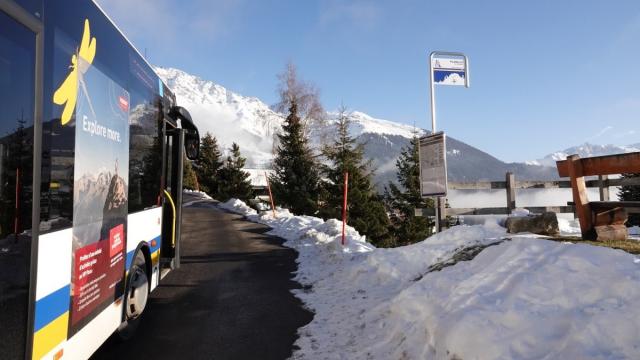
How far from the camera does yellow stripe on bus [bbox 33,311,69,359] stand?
8.30 ft

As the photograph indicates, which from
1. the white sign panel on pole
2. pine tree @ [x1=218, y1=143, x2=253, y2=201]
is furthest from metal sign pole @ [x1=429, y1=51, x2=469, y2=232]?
pine tree @ [x1=218, y1=143, x2=253, y2=201]

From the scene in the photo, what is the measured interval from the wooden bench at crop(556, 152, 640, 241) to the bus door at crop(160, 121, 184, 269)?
6261 mm

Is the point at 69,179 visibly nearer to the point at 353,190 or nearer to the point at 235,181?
the point at 353,190

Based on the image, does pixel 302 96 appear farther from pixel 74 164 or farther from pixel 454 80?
pixel 74 164

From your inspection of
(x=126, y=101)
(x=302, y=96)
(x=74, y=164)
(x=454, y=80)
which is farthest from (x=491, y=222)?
(x=302, y=96)

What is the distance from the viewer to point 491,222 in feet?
33.4

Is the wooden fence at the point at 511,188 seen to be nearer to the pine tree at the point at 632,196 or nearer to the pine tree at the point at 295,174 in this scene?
the pine tree at the point at 295,174

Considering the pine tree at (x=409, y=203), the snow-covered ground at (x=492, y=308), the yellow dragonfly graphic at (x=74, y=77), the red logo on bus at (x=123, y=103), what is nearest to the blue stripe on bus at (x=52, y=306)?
the yellow dragonfly graphic at (x=74, y=77)

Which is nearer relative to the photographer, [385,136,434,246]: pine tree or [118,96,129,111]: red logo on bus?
[118,96,129,111]: red logo on bus

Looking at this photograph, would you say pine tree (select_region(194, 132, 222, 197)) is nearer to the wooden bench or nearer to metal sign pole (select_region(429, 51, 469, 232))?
metal sign pole (select_region(429, 51, 469, 232))

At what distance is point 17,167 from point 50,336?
108 centimetres

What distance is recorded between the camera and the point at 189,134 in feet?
23.0

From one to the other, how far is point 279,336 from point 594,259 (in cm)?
335

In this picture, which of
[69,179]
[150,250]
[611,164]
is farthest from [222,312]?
[611,164]
